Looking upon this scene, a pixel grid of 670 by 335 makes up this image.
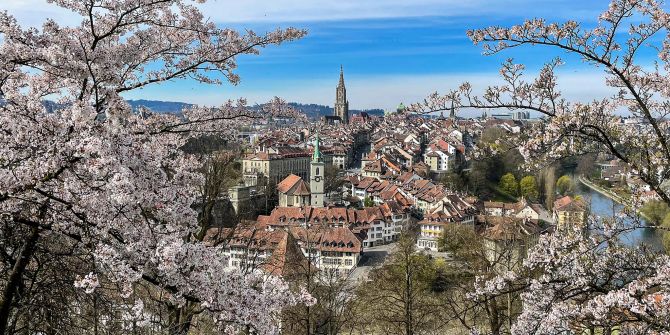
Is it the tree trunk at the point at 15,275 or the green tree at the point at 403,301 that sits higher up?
the tree trunk at the point at 15,275

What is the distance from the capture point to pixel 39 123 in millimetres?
2727

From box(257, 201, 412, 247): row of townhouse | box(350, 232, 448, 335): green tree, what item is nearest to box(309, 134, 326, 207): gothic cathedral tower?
box(257, 201, 412, 247): row of townhouse

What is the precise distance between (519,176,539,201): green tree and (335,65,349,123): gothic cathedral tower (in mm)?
72712

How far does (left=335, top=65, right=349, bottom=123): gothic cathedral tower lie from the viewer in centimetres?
12262

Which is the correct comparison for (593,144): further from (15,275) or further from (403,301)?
(403,301)

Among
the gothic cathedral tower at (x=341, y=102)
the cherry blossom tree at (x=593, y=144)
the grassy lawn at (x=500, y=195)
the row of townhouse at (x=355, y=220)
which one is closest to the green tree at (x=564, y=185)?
the grassy lawn at (x=500, y=195)

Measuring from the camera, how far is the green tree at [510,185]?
53.4 metres

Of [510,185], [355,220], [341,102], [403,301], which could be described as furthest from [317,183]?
[341,102]

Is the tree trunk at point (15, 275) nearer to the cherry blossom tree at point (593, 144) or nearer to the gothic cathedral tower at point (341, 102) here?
the cherry blossom tree at point (593, 144)

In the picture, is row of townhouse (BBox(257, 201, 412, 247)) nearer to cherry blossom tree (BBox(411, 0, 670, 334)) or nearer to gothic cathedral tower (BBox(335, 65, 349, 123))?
cherry blossom tree (BBox(411, 0, 670, 334))

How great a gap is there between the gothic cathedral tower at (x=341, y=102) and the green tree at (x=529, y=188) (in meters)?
72.7

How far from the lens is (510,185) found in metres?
53.6

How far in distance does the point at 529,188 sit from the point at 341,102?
250 ft

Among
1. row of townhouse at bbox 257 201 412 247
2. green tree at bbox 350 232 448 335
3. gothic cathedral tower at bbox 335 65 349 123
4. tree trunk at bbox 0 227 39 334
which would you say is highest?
gothic cathedral tower at bbox 335 65 349 123
